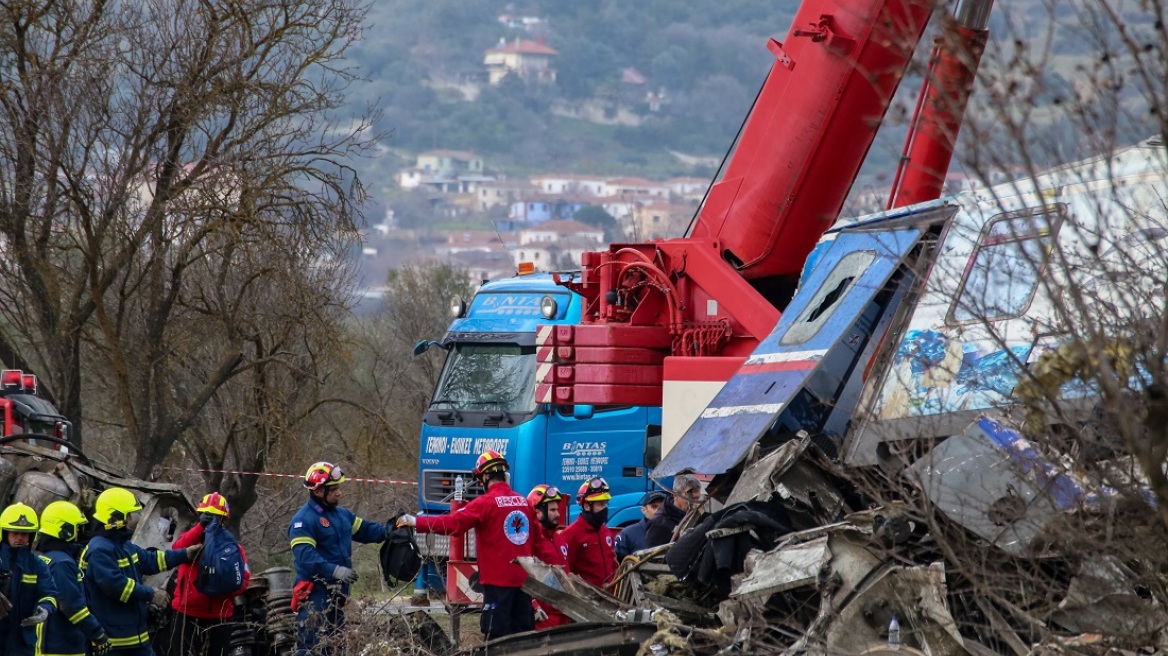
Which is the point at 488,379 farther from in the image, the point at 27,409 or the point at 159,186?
the point at 27,409

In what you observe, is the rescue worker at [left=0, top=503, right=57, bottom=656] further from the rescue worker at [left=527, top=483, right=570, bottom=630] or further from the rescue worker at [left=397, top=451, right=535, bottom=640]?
the rescue worker at [left=527, top=483, right=570, bottom=630]

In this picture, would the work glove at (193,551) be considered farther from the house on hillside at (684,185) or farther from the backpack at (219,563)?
the house on hillside at (684,185)

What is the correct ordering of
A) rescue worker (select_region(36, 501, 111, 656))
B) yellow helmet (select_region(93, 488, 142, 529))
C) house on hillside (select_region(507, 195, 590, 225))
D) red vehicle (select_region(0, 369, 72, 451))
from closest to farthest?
rescue worker (select_region(36, 501, 111, 656)) → yellow helmet (select_region(93, 488, 142, 529)) → red vehicle (select_region(0, 369, 72, 451)) → house on hillside (select_region(507, 195, 590, 225))

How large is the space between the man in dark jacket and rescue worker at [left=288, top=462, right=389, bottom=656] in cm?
186

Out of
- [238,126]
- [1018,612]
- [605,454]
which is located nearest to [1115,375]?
[1018,612]

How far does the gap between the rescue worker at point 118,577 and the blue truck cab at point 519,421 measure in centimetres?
465

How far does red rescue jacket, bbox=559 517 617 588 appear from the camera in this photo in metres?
11.5

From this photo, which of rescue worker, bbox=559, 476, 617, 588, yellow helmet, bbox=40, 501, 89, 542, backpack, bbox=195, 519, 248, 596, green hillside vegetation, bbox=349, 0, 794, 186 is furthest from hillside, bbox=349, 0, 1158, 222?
yellow helmet, bbox=40, 501, 89, 542

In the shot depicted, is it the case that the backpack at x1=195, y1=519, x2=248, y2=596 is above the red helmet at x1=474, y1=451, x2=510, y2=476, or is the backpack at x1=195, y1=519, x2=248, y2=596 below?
below

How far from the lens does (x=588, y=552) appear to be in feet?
37.9

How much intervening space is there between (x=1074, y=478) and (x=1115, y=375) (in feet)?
1.84

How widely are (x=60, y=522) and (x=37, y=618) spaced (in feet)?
1.89

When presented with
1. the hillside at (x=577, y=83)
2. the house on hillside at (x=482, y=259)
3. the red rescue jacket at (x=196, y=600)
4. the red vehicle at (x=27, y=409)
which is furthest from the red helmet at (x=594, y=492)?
the hillside at (x=577, y=83)

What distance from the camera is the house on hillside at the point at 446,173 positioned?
150125 millimetres
